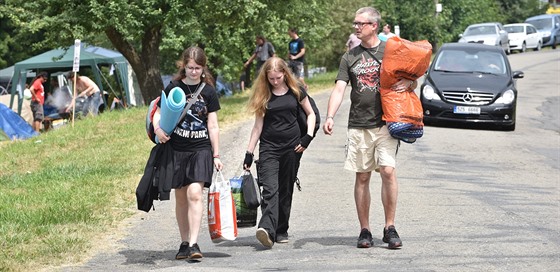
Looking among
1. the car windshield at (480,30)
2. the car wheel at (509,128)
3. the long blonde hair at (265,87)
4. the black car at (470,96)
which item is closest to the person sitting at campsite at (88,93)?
the black car at (470,96)

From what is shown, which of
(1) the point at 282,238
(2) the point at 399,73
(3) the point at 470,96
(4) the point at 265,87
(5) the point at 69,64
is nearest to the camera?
(2) the point at 399,73

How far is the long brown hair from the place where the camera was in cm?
878

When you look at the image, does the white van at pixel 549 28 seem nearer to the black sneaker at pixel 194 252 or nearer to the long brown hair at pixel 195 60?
the long brown hair at pixel 195 60

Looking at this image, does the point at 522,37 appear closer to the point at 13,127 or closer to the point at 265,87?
the point at 13,127

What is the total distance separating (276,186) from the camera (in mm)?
9547

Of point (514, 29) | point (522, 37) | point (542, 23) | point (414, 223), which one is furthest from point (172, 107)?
point (542, 23)

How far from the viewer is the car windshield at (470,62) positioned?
22625mm

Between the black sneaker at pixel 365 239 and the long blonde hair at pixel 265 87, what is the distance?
128cm

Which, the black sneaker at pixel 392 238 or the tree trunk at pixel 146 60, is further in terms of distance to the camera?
the tree trunk at pixel 146 60

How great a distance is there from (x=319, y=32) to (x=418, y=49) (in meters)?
39.3

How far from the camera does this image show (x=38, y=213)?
11250 millimetres

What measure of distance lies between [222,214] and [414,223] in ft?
7.75

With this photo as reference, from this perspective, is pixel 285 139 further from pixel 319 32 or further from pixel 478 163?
pixel 319 32

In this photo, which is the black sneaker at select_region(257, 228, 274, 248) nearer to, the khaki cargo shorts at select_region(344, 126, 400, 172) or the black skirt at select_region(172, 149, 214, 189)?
the black skirt at select_region(172, 149, 214, 189)
